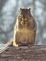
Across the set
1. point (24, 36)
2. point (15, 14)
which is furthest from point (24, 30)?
point (15, 14)

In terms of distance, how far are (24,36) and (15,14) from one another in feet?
5.68

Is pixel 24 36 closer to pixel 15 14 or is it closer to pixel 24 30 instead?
pixel 24 30

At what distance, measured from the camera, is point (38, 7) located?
3.96 meters

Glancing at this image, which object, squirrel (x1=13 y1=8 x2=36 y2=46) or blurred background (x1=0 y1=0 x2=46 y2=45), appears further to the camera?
blurred background (x1=0 y1=0 x2=46 y2=45)

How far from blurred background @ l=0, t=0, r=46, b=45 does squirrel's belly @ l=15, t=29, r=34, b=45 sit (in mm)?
1630

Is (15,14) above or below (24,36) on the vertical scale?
above

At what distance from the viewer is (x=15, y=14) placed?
3.90m

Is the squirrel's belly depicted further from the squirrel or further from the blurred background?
the blurred background

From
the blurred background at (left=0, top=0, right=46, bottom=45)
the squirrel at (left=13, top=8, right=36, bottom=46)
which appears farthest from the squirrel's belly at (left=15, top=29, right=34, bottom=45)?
the blurred background at (left=0, top=0, right=46, bottom=45)

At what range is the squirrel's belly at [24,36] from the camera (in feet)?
7.28

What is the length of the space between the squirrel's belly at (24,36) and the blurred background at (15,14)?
1630 millimetres

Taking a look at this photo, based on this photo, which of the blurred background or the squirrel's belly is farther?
the blurred background

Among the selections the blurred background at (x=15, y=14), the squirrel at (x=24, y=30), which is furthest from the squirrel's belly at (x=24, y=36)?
the blurred background at (x=15, y=14)

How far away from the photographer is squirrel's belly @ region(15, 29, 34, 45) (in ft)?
7.28
